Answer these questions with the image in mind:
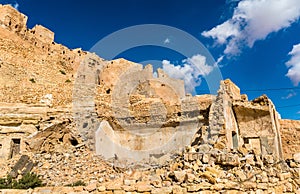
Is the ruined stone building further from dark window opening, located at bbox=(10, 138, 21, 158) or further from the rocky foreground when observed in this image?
the rocky foreground

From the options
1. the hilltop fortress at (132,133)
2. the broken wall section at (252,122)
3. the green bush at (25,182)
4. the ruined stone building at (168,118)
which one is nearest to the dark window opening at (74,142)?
the hilltop fortress at (132,133)

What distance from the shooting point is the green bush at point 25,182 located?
6439 mm

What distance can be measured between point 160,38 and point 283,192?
9670 millimetres

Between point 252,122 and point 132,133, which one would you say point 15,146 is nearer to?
point 132,133

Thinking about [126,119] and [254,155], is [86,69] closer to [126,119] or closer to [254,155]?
[126,119]

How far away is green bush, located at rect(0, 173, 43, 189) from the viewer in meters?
6.44

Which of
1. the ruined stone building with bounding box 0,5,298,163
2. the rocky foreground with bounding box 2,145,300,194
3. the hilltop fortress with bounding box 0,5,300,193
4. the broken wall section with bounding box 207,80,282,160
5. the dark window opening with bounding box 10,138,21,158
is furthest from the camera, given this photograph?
the broken wall section with bounding box 207,80,282,160

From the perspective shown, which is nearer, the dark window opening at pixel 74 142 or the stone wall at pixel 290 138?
the dark window opening at pixel 74 142

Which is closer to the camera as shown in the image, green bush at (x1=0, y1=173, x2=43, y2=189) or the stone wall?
green bush at (x1=0, y1=173, x2=43, y2=189)

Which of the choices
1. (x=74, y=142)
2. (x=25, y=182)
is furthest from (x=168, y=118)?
(x=25, y=182)

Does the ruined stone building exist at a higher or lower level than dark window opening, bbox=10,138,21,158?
higher

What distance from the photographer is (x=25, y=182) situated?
22.7 ft

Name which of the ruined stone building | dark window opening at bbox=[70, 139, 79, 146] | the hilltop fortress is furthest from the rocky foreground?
dark window opening at bbox=[70, 139, 79, 146]

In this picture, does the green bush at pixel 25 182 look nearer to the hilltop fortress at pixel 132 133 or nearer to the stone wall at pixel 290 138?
the hilltop fortress at pixel 132 133
